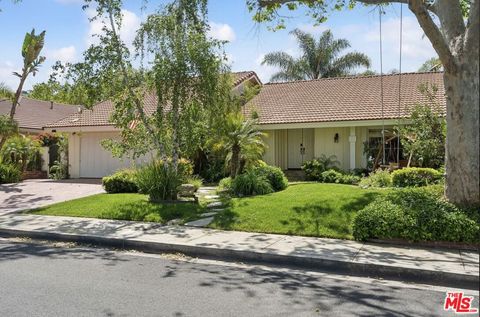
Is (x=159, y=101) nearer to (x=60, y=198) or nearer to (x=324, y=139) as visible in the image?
(x=60, y=198)

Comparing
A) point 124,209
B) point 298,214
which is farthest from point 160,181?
point 298,214

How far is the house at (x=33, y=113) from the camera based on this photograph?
28.0 meters

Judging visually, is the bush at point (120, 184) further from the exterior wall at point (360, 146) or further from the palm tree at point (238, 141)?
the exterior wall at point (360, 146)

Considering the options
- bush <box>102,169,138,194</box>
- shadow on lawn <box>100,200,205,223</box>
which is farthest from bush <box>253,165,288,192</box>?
bush <box>102,169,138,194</box>

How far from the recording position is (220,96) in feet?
41.1

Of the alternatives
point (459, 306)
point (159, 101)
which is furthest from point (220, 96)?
point (459, 306)

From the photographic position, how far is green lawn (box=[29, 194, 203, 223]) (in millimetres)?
10695

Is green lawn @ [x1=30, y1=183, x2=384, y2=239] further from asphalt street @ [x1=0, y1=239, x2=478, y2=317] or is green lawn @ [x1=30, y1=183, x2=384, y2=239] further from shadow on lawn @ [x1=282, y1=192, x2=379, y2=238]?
asphalt street @ [x1=0, y1=239, x2=478, y2=317]

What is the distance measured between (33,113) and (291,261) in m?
28.1

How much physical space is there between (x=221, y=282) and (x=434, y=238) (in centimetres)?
361

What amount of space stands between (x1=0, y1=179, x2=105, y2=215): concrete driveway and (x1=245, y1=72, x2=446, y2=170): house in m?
7.23

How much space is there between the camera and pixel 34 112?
102 ft

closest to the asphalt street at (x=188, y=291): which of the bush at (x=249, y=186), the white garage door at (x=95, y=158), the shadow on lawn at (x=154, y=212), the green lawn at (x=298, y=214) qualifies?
the green lawn at (x=298, y=214)

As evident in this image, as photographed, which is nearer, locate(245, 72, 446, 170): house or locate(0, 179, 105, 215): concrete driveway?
locate(0, 179, 105, 215): concrete driveway
